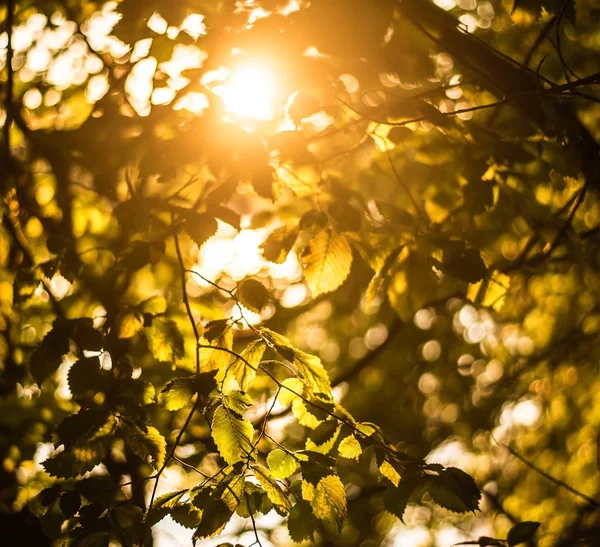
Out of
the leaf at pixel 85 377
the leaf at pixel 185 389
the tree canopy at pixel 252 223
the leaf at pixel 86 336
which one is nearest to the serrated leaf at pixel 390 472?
the tree canopy at pixel 252 223

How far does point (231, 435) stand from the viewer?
1310mm

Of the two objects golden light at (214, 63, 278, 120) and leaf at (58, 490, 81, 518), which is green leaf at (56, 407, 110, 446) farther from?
golden light at (214, 63, 278, 120)

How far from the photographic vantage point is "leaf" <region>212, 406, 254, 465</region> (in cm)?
129

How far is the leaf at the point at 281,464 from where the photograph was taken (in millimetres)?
1341

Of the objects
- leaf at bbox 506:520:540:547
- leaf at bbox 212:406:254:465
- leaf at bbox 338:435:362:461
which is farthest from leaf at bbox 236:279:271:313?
leaf at bbox 506:520:540:547

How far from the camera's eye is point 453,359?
691 centimetres

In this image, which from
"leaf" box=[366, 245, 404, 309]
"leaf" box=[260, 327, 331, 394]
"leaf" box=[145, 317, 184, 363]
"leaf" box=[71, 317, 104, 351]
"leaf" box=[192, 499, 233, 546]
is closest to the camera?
"leaf" box=[192, 499, 233, 546]

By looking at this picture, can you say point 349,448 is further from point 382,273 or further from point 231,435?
point 382,273

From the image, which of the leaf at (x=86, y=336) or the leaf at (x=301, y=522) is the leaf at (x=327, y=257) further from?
the leaf at (x=86, y=336)

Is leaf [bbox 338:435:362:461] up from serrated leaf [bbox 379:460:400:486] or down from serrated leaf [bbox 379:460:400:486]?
down

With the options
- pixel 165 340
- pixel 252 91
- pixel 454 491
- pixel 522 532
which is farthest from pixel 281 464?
pixel 252 91

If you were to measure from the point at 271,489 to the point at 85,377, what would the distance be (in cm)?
70

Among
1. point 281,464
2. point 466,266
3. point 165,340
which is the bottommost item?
point 165,340

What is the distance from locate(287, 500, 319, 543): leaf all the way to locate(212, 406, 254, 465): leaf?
0.67 feet
